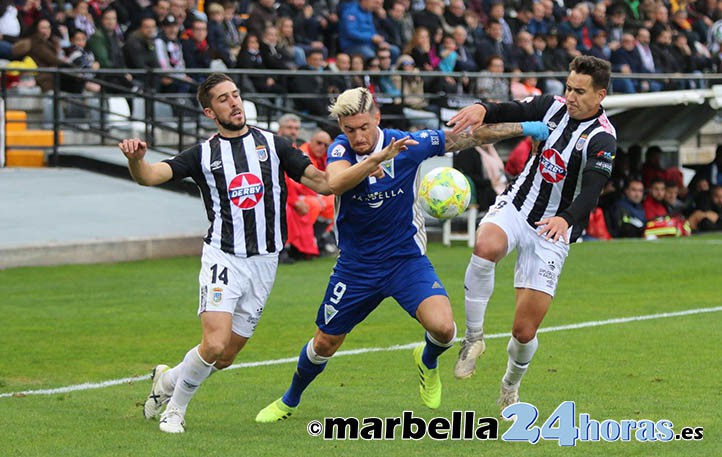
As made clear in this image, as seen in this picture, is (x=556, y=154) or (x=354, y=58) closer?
(x=556, y=154)

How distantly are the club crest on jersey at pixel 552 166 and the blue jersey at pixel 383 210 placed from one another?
0.84m

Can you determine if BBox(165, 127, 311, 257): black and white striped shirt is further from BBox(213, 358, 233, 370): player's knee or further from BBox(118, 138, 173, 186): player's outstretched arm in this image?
BBox(213, 358, 233, 370): player's knee

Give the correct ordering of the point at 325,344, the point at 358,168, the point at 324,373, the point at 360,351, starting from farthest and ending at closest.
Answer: the point at 360,351 → the point at 324,373 → the point at 325,344 → the point at 358,168

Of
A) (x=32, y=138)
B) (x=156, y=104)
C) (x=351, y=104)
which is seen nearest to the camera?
(x=351, y=104)

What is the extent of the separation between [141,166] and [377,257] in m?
1.51

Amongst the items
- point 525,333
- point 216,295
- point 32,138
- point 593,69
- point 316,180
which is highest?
point 593,69

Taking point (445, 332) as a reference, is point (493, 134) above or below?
above

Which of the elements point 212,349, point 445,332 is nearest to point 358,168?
point 445,332

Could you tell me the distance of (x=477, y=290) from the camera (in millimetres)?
8859

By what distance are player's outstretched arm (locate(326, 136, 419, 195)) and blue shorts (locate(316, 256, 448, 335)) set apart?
60 cm

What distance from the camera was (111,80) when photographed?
2042 cm

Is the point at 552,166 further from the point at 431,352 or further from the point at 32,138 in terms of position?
the point at 32,138

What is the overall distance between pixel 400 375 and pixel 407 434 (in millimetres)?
2151

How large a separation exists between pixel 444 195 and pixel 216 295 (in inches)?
80.8
